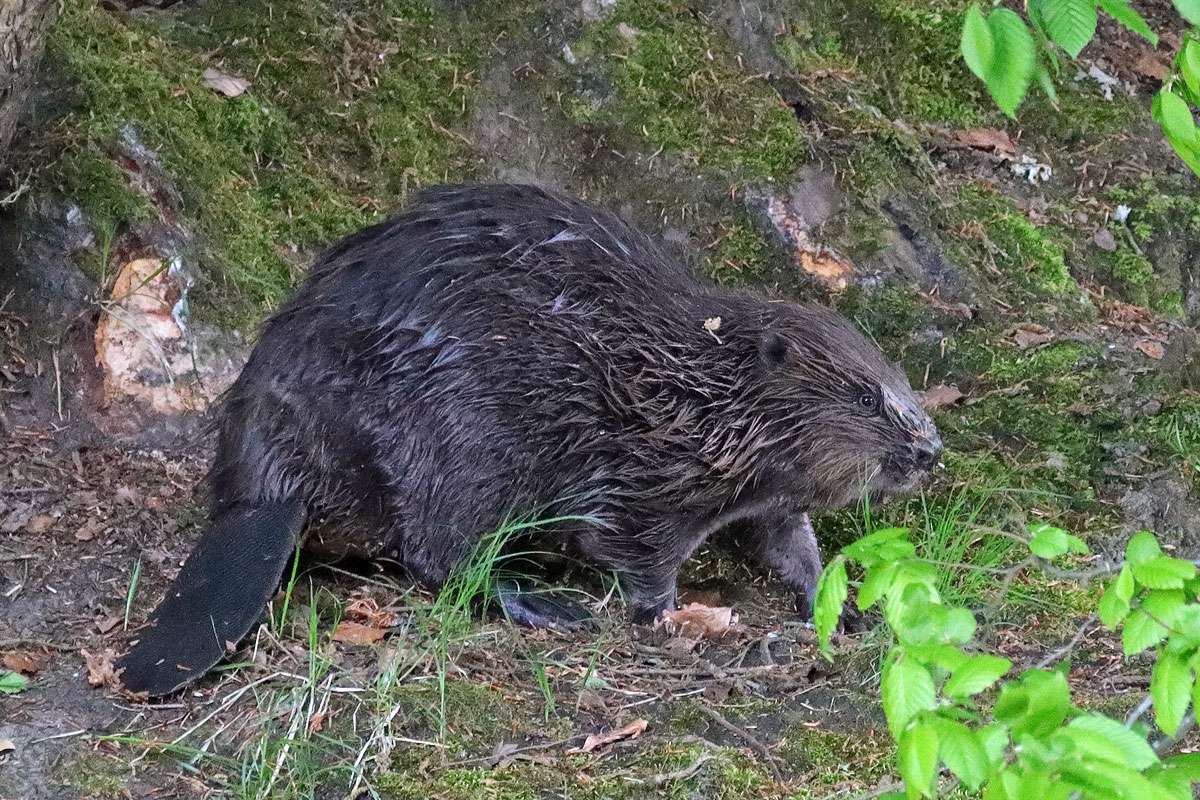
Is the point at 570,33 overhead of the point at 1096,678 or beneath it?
overhead

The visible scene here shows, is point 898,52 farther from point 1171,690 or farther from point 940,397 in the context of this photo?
point 1171,690

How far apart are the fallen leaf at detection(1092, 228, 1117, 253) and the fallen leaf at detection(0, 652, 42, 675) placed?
3399 mm

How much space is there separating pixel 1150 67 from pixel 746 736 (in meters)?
3.44

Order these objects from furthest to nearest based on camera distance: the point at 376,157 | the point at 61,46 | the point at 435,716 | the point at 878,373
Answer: the point at 376,157, the point at 61,46, the point at 878,373, the point at 435,716

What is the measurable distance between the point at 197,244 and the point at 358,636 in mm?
1519

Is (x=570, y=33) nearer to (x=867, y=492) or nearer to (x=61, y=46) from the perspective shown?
(x=61, y=46)

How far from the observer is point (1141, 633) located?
4.17ft

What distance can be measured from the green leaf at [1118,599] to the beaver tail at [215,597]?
1855mm

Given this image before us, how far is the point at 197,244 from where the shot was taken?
3.75 meters

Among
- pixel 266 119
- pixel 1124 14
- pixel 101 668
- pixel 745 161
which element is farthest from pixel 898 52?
pixel 101 668

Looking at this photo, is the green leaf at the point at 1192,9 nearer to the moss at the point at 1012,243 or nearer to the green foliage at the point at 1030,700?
the green foliage at the point at 1030,700

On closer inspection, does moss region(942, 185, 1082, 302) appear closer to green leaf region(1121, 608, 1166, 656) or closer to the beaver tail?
the beaver tail

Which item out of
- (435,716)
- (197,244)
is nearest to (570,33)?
(197,244)

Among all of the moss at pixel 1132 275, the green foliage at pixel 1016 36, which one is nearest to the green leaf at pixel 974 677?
the green foliage at pixel 1016 36
